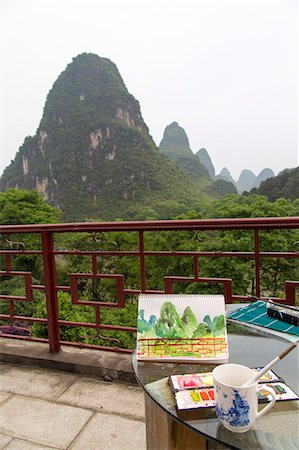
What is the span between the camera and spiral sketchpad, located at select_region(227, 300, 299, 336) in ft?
2.94

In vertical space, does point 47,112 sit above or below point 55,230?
above

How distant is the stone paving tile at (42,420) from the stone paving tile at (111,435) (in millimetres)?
44

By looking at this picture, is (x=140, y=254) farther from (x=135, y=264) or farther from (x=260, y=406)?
(x=135, y=264)

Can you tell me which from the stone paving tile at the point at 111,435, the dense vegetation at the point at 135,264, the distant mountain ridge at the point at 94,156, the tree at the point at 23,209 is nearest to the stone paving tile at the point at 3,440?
the stone paving tile at the point at 111,435

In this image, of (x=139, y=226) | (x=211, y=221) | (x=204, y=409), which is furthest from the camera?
(x=139, y=226)

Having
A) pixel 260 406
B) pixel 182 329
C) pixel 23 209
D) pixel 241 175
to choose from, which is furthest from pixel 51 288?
pixel 241 175

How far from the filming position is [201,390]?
63cm

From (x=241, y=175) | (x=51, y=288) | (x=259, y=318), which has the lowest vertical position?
(x=51, y=288)

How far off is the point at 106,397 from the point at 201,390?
1151 mm

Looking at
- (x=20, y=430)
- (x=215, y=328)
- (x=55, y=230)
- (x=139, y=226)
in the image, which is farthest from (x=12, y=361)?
(x=215, y=328)

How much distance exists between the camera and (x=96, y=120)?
43.8m

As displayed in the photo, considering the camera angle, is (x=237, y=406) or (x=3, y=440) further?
(x=3, y=440)

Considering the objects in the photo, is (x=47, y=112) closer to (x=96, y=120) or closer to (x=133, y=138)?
(x=96, y=120)

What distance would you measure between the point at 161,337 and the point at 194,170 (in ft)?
179
